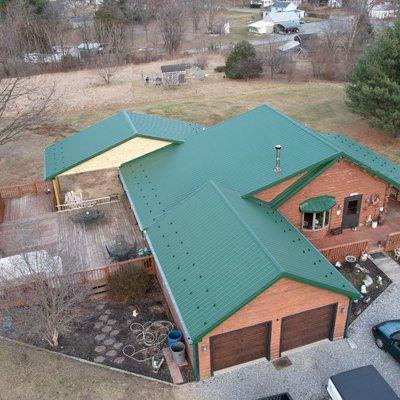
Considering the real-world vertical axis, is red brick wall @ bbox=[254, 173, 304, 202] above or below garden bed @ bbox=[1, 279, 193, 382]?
above

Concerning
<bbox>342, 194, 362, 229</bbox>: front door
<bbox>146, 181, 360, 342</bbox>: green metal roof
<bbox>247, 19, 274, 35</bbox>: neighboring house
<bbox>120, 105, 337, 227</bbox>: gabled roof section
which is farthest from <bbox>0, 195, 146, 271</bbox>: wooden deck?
<bbox>247, 19, 274, 35</bbox>: neighboring house

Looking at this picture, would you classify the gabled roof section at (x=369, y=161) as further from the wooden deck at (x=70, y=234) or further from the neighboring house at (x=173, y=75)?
the neighboring house at (x=173, y=75)

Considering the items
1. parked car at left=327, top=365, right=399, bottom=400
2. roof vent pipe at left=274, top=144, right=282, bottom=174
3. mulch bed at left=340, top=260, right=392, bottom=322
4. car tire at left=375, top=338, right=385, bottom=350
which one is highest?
roof vent pipe at left=274, top=144, right=282, bottom=174

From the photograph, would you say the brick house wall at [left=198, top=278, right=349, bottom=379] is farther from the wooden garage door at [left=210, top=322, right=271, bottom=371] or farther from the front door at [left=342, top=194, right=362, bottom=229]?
the front door at [left=342, top=194, right=362, bottom=229]

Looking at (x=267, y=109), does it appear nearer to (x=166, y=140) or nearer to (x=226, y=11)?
(x=166, y=140)

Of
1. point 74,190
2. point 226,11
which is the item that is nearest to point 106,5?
point 226,11

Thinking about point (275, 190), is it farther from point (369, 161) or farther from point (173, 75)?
point (173, 75)
